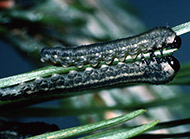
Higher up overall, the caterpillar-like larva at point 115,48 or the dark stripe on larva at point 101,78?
the caterpillar-like larva at point 115,48

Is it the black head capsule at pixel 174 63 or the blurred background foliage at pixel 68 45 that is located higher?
the blurred background foliage at pixel 68 45

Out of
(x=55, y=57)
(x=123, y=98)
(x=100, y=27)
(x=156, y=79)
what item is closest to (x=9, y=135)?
(x=55, y=57)

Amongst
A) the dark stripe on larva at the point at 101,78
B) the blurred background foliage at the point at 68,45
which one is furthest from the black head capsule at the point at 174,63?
the blurred background foliage at the point at 68,45

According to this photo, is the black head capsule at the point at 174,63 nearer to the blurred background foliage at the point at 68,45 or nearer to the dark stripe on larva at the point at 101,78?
the dark stripe on larva at the point at 101,78

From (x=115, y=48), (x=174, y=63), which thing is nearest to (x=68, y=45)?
(x=115, y=48)

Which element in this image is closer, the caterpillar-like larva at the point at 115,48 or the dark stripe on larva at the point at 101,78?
the dark stripe on larva at the point at 101,78

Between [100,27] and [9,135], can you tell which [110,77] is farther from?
[100,27]

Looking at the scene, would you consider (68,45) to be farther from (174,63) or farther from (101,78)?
(174,63)

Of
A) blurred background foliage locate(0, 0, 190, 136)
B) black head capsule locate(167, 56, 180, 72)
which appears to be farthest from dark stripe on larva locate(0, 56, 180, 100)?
blurred background foliage locate(0, 0, 190, 136)
